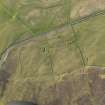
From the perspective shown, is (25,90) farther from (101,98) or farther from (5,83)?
(101,98)

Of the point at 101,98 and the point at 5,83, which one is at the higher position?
the point at 5,83

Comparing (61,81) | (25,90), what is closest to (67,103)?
(61,81)

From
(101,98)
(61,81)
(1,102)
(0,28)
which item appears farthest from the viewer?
(0,28)

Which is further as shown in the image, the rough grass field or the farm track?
the farm track

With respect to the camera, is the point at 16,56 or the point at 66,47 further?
the point at 16,56

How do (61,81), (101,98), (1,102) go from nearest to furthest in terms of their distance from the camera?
1. (101,98)
2. (61,81)
3. (1,102)

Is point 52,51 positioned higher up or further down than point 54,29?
further down

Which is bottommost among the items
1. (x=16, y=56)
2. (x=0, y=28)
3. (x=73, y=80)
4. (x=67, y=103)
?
(x=67, y=103)

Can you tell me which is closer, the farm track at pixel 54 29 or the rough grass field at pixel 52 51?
the rough grass field at pixel 52 51
